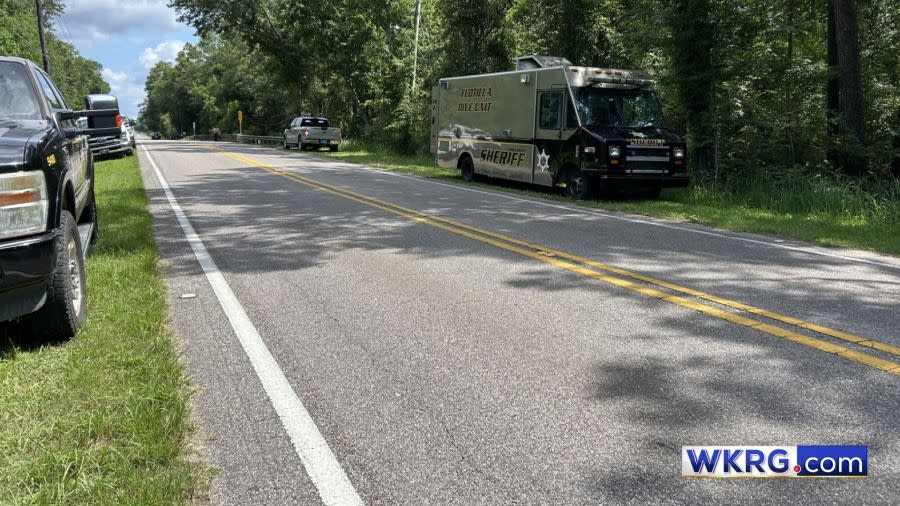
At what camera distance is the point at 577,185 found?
1442 centimetres

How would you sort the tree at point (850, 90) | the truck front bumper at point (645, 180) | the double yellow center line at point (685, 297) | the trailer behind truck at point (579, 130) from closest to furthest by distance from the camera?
the double yellow center line at point (685, 297) < the truck front bumper at point (645, 180) < the trailer behind truck at point (579, 130) < the tree at point (850, 90)

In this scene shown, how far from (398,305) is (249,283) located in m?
1.75

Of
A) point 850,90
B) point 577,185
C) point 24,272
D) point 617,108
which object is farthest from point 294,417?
point 850,90

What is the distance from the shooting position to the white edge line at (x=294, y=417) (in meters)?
2.91

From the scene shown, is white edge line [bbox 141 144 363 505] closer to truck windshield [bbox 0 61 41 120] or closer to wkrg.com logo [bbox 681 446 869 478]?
wkrg.com logo [bbox 681 446 869 478]

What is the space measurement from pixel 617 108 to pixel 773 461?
40.6 ft

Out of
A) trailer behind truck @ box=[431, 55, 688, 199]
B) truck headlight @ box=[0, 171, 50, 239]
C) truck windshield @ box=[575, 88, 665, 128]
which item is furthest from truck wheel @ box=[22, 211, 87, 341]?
truck windshield @ box=[575, 88, 665, 128]

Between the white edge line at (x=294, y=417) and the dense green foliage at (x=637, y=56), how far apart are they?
12.8m

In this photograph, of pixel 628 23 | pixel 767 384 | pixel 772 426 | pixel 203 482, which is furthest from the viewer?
pixel 628 23

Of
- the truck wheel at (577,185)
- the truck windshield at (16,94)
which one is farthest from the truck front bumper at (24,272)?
the truck wheel at (577,185)

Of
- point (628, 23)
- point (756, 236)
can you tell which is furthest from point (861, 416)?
point (628, 23)

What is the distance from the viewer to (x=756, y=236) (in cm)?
965

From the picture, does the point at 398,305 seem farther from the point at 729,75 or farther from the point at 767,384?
the point at 729,75

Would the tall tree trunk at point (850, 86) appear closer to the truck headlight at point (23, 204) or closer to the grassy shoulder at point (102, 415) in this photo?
the grassy shoulder at point (102, 415)
